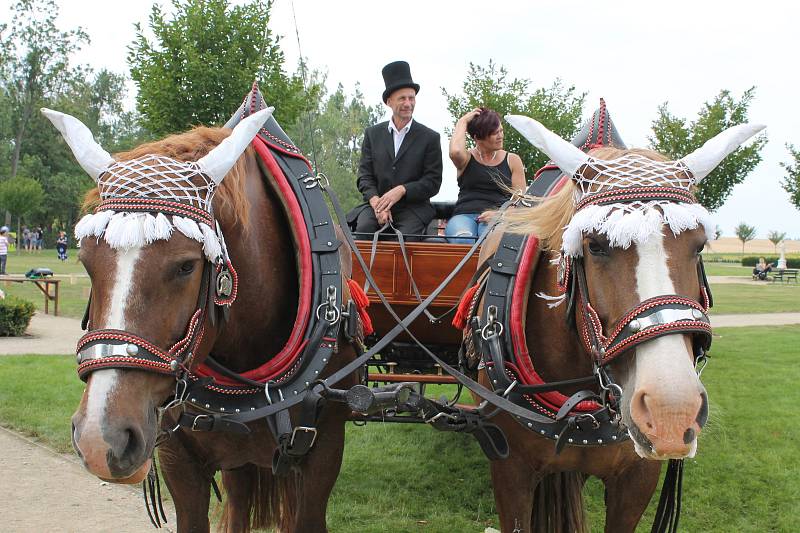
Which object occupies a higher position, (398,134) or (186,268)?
(398,134)

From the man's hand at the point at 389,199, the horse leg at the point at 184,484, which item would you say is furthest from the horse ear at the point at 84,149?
the man's hand at the point at 389,199

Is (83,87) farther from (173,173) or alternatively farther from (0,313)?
(173,173)

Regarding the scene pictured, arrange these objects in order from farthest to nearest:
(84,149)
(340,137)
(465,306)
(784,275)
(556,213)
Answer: (340,137), (784,275), (465,306), (556,213), (84,149)

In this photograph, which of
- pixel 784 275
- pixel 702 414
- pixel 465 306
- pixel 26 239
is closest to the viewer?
pixel 702 414

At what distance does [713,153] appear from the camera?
2.15 m

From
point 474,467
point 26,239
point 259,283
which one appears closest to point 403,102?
point 259,283

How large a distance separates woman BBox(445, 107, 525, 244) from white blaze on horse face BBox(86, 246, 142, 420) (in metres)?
2.35

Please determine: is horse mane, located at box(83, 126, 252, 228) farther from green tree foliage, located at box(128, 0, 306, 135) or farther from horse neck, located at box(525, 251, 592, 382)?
green tree foliage, located at box(128, 0, 306, 135)

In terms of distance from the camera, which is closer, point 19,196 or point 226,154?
point 226,154

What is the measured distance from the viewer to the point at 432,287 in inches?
148

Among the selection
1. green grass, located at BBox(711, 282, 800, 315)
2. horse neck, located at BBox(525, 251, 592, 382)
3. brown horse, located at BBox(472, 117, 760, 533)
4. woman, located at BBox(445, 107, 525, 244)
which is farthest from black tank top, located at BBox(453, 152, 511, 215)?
green grass, located at BBox(711, 282, 800, 315)

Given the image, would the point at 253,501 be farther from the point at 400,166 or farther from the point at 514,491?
the point at 400,166

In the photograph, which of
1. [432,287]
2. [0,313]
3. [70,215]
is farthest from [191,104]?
[70,215]

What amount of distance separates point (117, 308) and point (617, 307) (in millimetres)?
1323
